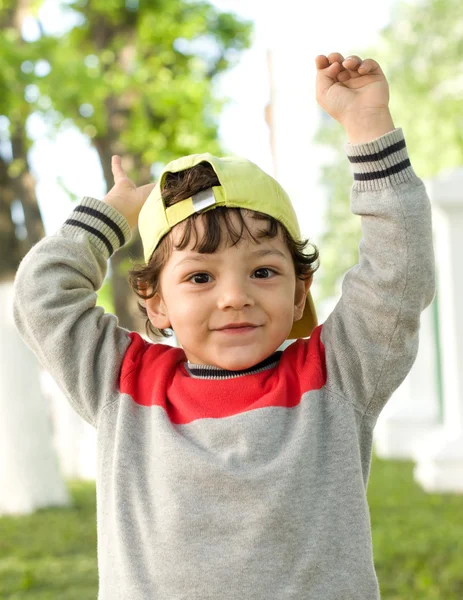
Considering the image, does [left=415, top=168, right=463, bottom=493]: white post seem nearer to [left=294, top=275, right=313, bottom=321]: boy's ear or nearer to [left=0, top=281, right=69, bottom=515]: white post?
[left=0, top=281, right=69, bottom=515]: white post

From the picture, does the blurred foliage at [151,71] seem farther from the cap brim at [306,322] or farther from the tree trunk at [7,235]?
the cap brim at [306,322]

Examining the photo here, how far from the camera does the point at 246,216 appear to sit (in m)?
2.13

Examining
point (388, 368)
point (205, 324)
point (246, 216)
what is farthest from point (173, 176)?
point (388, 368)

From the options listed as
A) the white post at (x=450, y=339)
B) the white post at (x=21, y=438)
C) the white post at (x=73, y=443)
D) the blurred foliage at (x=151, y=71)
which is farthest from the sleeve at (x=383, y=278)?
Answer: the white post at (x=73, y=443)

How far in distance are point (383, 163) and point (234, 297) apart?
0.44 meters

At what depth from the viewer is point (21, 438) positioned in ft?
27.2

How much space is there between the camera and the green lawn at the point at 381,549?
16.3 feet

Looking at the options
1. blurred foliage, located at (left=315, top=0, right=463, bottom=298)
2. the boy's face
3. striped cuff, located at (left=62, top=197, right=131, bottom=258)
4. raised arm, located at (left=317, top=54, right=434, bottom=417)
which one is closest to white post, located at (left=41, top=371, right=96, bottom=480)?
striped cuff, located at (left=62, top=197, right=131, bottom=258)

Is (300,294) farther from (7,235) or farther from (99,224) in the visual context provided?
(7,235)

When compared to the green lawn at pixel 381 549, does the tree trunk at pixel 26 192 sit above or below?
above

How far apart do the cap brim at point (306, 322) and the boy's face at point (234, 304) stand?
9.8 inches

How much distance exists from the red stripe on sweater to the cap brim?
193 mm

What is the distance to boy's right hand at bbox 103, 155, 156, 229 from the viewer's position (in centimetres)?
248

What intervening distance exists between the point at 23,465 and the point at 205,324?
6631 mm
